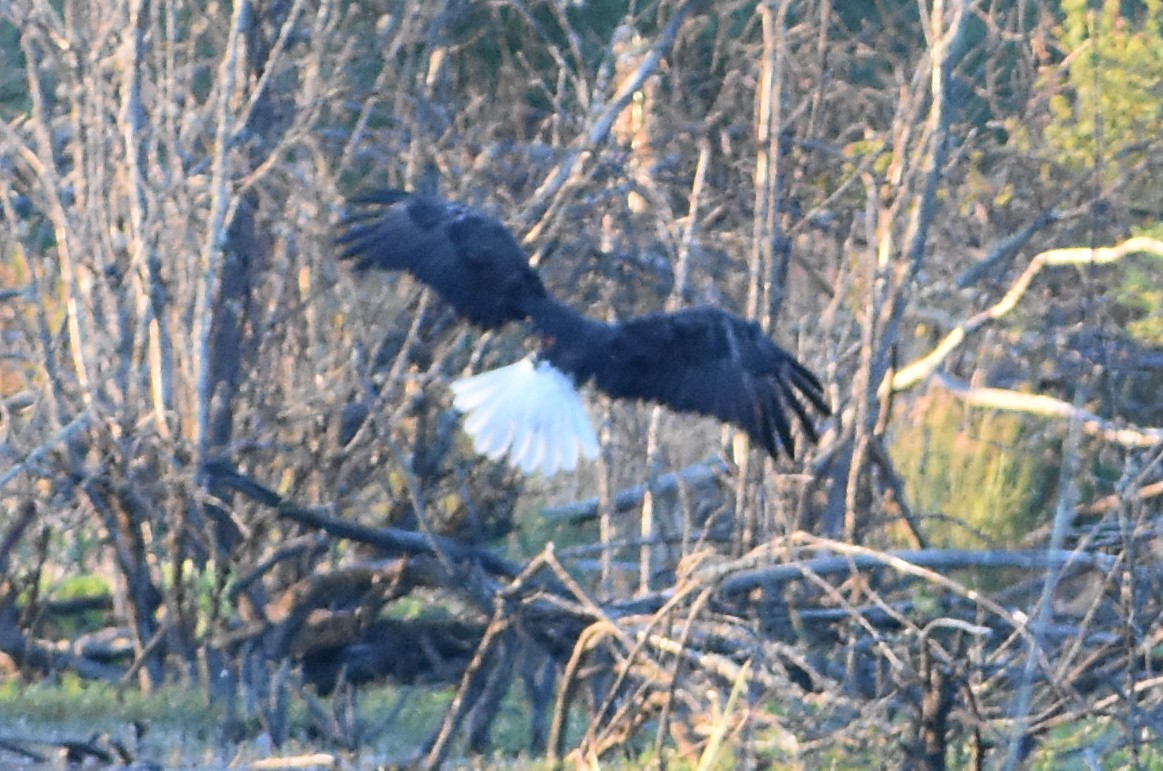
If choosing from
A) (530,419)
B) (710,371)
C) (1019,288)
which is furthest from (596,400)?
(1019,288)

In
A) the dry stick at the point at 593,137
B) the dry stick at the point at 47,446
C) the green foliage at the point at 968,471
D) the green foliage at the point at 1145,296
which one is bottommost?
the green foliage at the point at 968,471

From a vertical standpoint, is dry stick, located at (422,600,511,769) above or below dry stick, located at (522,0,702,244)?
below

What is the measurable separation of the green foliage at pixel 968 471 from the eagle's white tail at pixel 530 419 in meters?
2.32

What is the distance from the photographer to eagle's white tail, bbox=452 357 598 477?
6.64 metres

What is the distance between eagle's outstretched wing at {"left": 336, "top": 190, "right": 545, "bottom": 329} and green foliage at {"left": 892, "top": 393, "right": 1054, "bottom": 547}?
258 centimetres

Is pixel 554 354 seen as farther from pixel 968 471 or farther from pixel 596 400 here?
pixel 968 471

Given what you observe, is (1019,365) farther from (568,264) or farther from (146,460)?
(146,460)

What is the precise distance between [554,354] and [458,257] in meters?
0.48

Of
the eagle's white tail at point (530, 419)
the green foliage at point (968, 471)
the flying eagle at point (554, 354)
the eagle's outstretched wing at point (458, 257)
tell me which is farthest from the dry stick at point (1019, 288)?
the green foliage at point (968, 471)

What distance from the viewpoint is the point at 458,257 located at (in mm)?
6621

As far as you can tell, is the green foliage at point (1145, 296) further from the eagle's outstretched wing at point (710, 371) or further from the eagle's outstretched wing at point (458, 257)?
the eagle's outstretched wing at point (458, 257)

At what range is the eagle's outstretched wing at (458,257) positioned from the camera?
6609 millimetres

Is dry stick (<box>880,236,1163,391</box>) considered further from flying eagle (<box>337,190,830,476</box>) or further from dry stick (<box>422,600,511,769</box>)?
dry stick (<box>422,600,511,769</box>)

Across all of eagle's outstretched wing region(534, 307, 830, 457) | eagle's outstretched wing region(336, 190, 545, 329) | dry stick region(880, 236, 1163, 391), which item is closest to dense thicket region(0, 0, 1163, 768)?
dry stick region(880, 236, 1163, 391)
